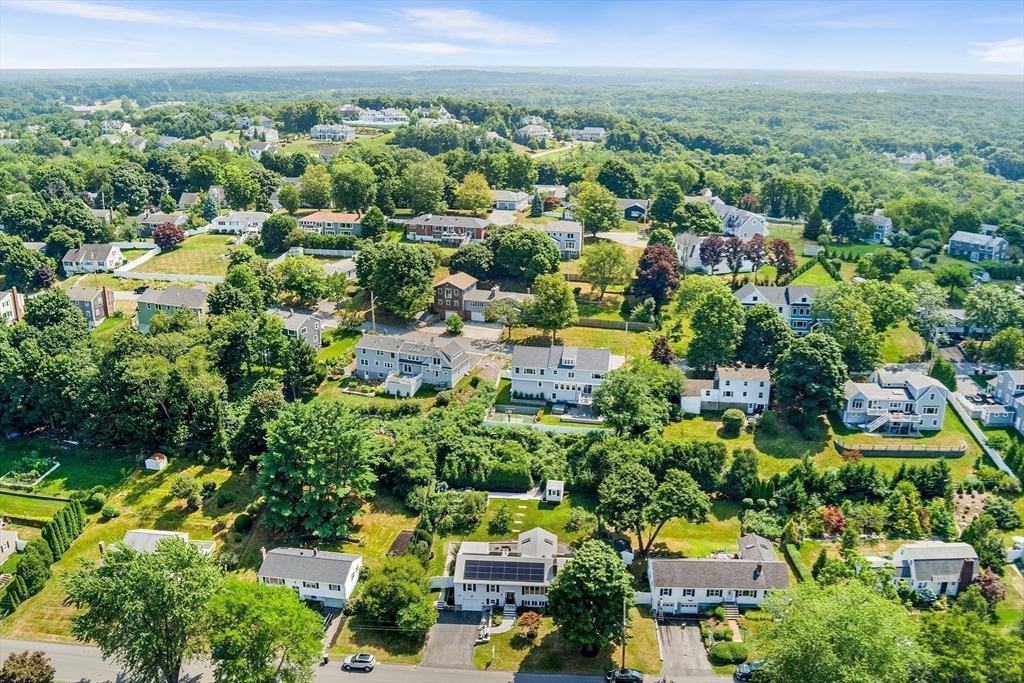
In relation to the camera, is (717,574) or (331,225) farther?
(331,225)

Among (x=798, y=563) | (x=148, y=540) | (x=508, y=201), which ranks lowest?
(x=148, y=540)

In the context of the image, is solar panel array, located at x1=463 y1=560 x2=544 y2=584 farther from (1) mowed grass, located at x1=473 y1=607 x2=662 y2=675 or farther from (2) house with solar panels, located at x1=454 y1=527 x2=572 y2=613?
(1) mowed grass, located at x1=473 y1=607 x2=662 y2=675

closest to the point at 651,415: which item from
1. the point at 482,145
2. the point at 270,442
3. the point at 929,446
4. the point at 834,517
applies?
the point at 834,517

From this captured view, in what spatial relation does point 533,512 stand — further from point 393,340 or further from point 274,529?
point 393,340

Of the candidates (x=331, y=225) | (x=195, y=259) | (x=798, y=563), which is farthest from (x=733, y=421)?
(x=195, y=259)

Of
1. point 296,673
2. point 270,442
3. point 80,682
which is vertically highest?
point 270,442

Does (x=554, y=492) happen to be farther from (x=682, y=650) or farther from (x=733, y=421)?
(x=733, y=421)

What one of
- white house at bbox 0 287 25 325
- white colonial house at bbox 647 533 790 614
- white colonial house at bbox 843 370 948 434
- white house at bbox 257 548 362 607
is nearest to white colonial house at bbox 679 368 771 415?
white colonial house at bbox 843 370 948 434

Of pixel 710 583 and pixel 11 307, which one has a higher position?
pixel 11 307
